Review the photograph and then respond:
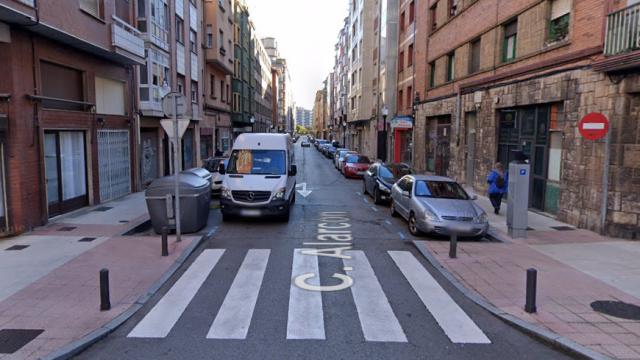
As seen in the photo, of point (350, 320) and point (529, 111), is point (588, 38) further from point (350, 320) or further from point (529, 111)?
point (350, 320)

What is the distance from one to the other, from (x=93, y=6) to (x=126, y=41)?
1359 millimetres

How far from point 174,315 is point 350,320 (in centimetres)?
228

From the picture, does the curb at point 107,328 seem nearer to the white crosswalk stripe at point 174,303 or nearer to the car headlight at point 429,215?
the white crosswalk stripe at point 174,303

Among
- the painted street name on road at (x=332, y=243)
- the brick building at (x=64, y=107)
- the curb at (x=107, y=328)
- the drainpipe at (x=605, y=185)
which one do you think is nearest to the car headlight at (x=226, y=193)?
the painted street name on road at (x=332, y=243)

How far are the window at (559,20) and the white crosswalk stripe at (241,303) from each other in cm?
1043

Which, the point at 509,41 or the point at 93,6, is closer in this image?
the point at 93,6

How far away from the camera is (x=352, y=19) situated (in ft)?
172

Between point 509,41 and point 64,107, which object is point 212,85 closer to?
point 64,107

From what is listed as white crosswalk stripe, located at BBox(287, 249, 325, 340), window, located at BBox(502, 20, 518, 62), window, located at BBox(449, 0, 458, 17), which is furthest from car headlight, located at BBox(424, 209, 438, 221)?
window, located at BBox(449, 0, 458, 17)

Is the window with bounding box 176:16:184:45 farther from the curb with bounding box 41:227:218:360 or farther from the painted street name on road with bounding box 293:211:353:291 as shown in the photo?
the curb with bounding box 41:227:218:360

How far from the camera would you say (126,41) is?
1380cm

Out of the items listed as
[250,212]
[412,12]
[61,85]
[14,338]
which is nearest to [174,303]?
[14,338]

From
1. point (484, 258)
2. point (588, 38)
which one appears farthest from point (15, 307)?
point (588, 38)

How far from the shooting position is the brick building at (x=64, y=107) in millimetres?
9438
